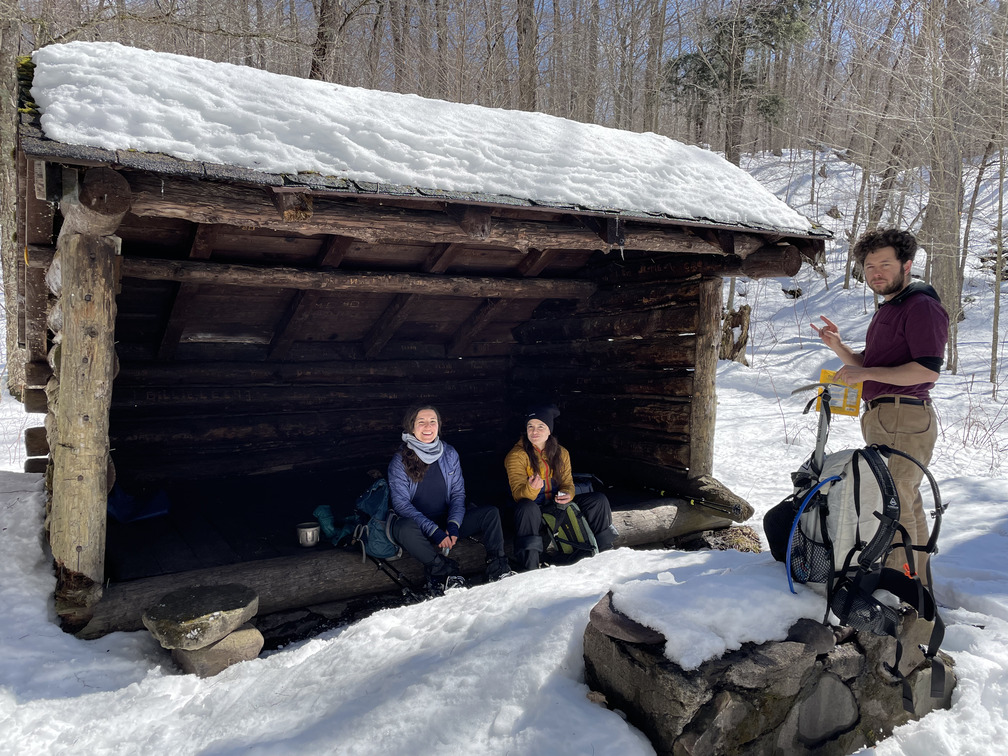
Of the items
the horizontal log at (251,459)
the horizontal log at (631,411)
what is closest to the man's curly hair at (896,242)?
the horizontal log at (631,411)

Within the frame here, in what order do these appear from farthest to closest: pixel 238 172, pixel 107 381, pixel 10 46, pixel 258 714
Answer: pixel 10 46, pixel 107 381, pixel 238 172, pixel 258 714

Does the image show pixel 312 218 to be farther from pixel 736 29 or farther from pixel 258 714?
pixel 736 29

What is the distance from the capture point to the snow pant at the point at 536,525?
4.83 metres

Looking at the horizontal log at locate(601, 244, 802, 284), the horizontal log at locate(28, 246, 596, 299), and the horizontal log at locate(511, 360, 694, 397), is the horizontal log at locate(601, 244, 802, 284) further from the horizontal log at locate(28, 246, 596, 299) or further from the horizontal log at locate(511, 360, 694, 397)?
the horizontal log at locate(28, 246, 596, 299)

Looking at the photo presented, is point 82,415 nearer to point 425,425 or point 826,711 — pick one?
point 425,425

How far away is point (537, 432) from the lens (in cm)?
510

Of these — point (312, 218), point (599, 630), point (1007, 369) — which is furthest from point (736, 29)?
point (599, 630)

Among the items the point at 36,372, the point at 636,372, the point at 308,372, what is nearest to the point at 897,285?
the point at 636,372

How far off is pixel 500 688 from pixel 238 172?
2.73 meters

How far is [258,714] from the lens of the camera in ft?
9.27

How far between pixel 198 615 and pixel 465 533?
2.02 meters

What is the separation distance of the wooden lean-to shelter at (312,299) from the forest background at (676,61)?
4.05m

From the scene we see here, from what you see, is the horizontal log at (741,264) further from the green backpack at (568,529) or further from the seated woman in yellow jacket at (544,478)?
the green backpack at (568,529)

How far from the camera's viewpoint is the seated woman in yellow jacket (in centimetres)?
505
